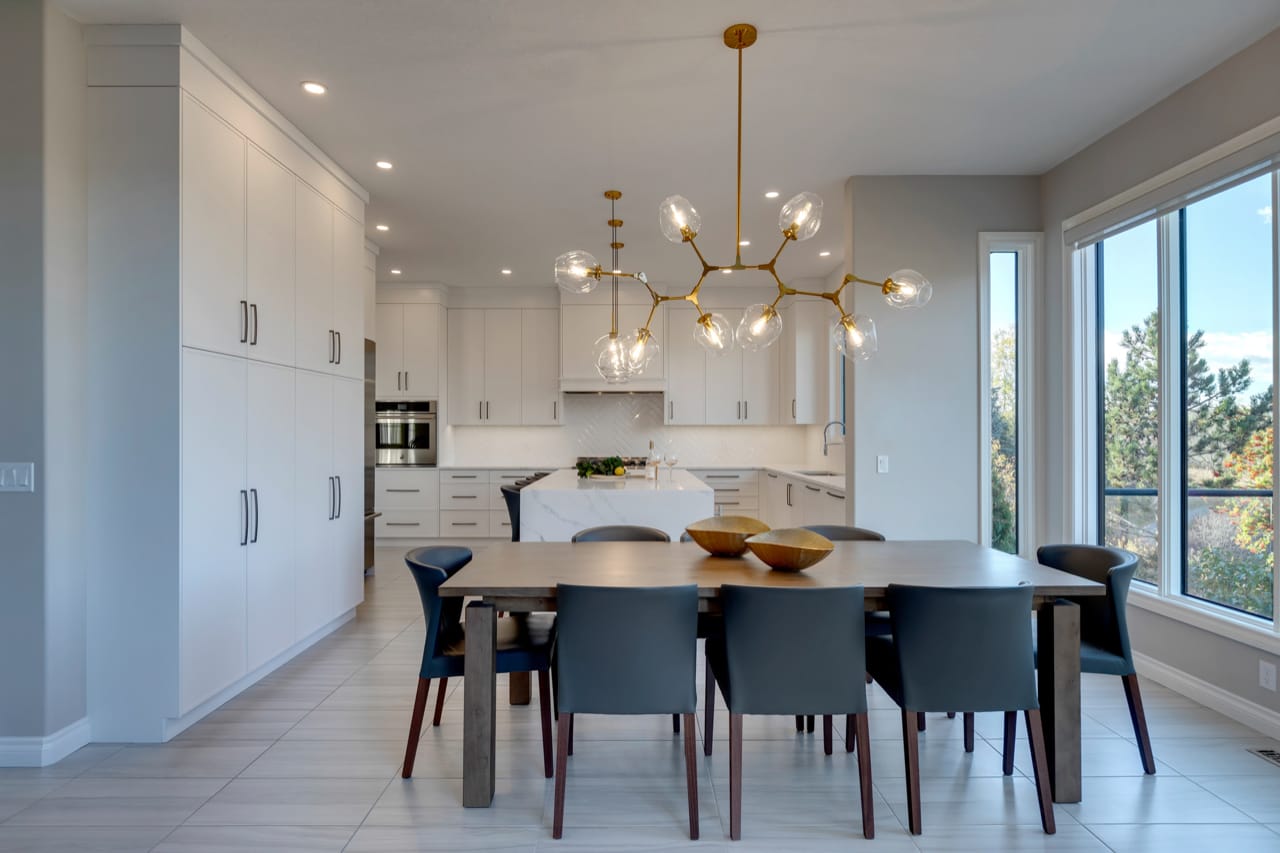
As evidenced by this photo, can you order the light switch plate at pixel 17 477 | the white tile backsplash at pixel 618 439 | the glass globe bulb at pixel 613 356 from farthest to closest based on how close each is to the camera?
the white tile backsplash at pixel 618 439
the glass globe bulb at pixel 613 356
the light switch plate at pixel 17 477

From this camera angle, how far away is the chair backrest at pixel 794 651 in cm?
208

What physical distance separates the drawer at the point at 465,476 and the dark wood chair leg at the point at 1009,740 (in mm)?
5490

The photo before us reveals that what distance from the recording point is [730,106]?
3.30 metres

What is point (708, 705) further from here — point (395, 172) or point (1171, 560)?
point (395, 172)

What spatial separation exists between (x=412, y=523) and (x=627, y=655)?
5483 mm

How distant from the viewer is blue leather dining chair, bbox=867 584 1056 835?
210cm

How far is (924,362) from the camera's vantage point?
4.25 metres

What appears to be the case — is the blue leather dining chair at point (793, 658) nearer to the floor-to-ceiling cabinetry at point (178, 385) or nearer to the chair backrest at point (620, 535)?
the chair backrest at point (620, 535)

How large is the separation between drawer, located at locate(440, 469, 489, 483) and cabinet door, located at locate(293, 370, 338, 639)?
9.80 feet

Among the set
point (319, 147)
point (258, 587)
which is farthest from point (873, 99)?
point (258, 587)

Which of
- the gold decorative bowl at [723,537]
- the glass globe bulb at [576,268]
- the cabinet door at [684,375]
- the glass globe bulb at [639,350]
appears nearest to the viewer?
the gold decorative bowl at [723,537]

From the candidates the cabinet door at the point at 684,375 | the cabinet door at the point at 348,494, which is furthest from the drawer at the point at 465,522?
the cabinet door at the point at 348,494

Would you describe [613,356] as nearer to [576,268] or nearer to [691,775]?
[576,268]

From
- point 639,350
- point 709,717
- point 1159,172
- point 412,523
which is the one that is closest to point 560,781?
point 709,717
